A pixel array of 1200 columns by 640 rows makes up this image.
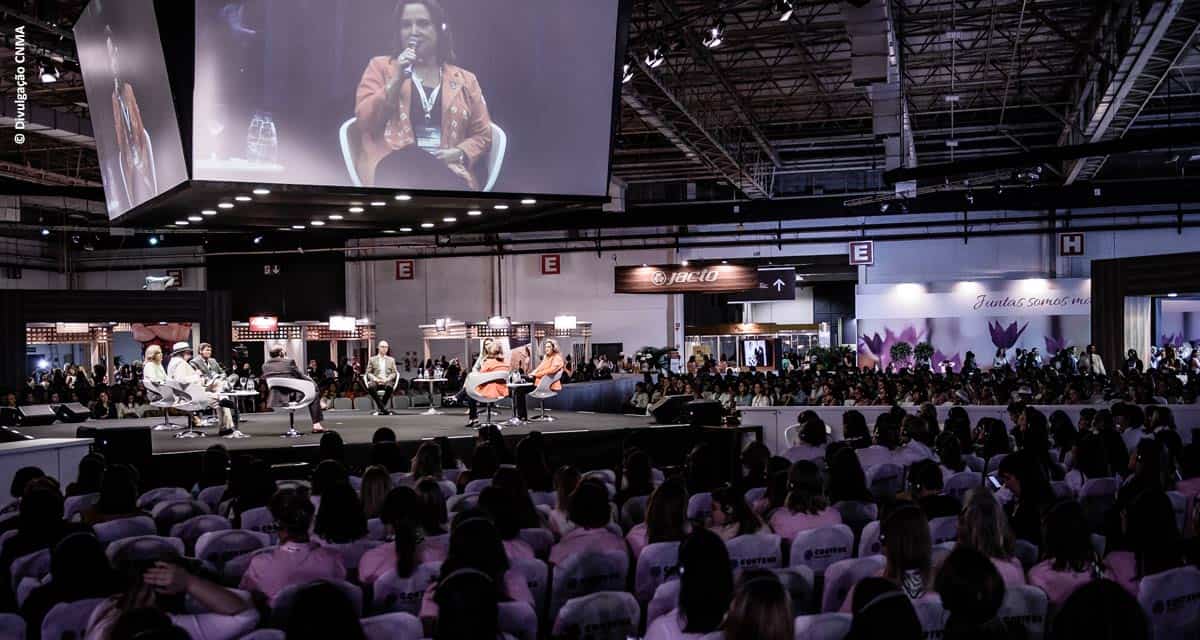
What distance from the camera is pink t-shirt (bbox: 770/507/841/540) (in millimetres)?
5500

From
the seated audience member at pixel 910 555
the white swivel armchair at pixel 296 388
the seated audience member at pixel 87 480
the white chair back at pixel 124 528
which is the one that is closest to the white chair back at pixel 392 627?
the seated audience member at pixel 910 555

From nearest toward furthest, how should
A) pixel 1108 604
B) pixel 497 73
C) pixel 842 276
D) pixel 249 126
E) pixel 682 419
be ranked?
pixel 1108 604, pixel 249 126, pixel 497 73, pixel 682 419, pixel 842 276

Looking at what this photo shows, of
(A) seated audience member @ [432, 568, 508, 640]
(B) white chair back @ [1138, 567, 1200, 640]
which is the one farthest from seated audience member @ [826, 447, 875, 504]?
(A) seated audience member @ [432, 568, 508, 640]

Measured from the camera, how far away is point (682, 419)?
1324 centimetres

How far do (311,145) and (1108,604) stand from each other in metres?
8.83

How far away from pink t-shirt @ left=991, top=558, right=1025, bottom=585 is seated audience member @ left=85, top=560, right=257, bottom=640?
9.58 ft

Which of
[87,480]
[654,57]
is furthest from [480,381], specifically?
[87,480]

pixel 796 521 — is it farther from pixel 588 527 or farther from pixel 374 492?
pixel 374 492

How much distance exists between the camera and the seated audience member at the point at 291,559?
4441mm

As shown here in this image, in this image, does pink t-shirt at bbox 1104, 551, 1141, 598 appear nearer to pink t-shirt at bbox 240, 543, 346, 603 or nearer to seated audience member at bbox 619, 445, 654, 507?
seated audience member at bbox 619, 445, 654, 507

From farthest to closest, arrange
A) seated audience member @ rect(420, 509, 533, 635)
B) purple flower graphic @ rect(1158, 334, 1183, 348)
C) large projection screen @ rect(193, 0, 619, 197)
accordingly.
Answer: purple flower graphic @ rect(1158, 334, 1183, 348)
large projection screen @ rect(193, 0, 619, 197)
seated audience member @ rect(420, 509, 533, 635)

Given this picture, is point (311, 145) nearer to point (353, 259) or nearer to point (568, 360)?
point (568, 360)

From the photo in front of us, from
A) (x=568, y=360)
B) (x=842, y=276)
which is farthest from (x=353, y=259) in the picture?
(x=842, y=276)

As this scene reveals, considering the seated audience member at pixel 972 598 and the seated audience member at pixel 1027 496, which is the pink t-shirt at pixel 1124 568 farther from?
the seated audience member at pixel 972 598
